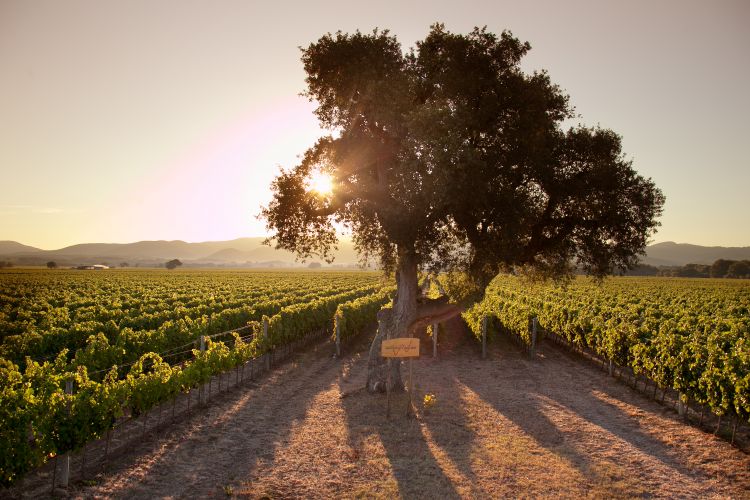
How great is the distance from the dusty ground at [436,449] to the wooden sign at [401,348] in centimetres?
183

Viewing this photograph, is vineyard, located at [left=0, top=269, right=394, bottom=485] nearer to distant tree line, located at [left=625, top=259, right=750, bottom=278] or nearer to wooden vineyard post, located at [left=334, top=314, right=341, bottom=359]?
wooden vineyard post, located at [left=334, top=314, right=341, bottom=359]

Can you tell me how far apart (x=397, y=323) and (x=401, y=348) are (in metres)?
2.78

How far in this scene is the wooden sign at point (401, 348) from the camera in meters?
12.8

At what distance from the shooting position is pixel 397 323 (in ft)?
51.3

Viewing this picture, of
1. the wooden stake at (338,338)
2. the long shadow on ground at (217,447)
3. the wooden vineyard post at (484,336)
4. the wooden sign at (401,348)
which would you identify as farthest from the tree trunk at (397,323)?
the wooden vineyard post at (484,336)

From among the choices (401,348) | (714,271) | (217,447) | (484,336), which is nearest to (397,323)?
(401,348)

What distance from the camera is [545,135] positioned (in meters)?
14.7

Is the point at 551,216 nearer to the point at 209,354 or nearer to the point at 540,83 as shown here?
the point at 540,83

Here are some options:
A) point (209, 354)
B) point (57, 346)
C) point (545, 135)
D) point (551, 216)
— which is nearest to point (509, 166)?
point (545, 135)

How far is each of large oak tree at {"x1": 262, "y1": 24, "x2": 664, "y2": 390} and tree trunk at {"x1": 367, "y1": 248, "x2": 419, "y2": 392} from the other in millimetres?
48

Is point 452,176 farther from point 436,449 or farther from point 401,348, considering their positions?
point 436,449

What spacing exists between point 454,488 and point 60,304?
34625mm

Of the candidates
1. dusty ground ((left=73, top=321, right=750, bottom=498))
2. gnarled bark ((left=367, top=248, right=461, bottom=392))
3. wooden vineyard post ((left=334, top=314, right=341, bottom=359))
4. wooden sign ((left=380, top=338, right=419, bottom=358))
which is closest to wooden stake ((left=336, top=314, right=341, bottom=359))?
wooden vineyard post ((left=334, top=314, right=341, bottom=359))

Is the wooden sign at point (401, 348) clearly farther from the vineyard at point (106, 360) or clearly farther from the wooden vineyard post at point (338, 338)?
the wooden vineyard post at point (338, 338)
